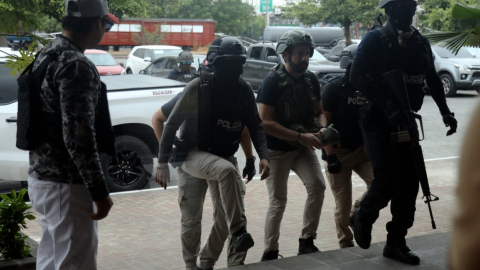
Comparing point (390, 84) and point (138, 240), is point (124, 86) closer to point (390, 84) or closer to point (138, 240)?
point (138, 240)

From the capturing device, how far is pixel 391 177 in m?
4.71

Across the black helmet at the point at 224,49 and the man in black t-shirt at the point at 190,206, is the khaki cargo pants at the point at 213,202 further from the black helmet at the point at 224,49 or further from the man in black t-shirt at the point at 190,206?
the black helmet at the point at 224,49

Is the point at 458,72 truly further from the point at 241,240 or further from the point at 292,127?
the point at 241,240

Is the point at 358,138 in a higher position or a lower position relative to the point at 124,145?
higher

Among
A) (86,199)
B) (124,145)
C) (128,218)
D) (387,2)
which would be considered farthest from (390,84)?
(124,145)

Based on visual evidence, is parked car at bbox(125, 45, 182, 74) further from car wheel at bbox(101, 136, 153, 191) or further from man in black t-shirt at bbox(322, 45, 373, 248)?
man in black t-shirt at bbox(322, 45, 373, 248)

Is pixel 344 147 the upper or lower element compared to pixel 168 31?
lower

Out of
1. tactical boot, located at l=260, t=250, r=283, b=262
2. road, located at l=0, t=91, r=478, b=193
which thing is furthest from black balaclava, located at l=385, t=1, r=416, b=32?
road, located at l=0, t=91, r=478, b=193

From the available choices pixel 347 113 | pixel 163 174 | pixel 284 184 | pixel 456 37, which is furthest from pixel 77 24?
pixel 456 37

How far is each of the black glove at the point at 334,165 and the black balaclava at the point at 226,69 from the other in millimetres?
1157

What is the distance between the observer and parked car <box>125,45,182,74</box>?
6.31m

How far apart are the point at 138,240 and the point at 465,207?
511 cm

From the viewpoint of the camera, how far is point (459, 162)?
3.44 feet

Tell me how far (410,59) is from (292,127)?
1.01 m
